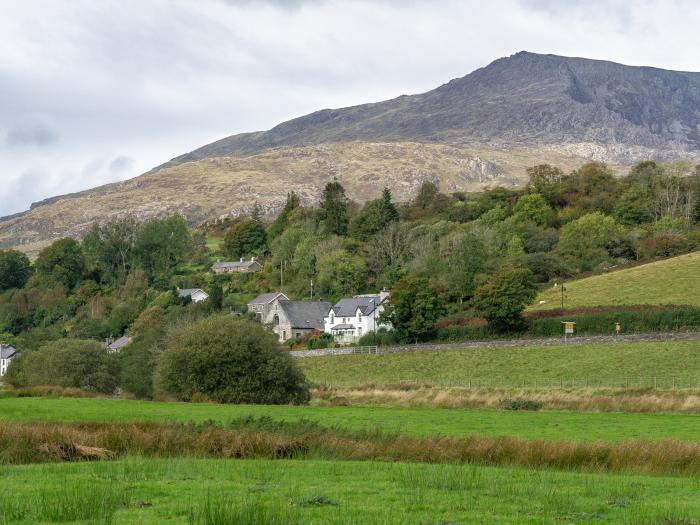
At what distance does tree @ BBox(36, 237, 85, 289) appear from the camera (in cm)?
14725

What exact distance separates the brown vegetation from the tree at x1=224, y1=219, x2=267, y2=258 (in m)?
102

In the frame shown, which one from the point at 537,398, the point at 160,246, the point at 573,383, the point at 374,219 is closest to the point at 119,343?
the point at 160,246

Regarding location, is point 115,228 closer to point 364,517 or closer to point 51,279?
point 51,279

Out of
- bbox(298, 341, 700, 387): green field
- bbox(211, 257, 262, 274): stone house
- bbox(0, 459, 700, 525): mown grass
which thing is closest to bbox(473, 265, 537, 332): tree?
bbox(298, 341, 700, 387): green field

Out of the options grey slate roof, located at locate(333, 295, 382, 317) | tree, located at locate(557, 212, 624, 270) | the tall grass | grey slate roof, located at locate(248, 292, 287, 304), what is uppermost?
tree, located at locate(557, 212, 624, 270)

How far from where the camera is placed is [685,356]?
66688 mm

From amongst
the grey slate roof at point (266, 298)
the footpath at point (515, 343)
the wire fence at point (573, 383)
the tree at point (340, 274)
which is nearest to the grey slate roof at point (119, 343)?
the grey slate roof at point (266, 298)

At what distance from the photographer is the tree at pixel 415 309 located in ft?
281

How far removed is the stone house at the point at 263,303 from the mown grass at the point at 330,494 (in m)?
96.2

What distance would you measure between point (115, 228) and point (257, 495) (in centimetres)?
14314

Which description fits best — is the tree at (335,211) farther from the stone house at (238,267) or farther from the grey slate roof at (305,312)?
the grey slate roof at (305,312)

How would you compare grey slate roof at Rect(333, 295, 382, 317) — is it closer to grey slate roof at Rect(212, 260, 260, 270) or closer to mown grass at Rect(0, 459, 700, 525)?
grey slate roof at Rect(212, 260, 260, 270)

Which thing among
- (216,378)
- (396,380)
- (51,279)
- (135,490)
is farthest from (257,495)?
(51,279)

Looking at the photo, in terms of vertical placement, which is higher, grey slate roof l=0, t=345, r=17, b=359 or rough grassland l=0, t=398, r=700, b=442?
rough grassland l=0, t=398, r=700, b=442
